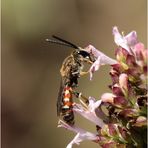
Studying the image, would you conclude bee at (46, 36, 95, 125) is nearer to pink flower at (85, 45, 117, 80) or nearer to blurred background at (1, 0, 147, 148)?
pink flower at (85, 45, 117, 80)

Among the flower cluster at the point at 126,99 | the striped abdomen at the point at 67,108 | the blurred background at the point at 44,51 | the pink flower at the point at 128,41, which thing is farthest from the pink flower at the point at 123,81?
the blurred background at the point at 44,51

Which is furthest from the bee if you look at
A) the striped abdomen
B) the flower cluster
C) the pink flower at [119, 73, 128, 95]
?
the pink flower at [119, 73, 128, 95]

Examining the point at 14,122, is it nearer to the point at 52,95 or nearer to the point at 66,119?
the point at 52,95

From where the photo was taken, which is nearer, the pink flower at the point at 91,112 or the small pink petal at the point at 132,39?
the small pink petal at the point at 132,39

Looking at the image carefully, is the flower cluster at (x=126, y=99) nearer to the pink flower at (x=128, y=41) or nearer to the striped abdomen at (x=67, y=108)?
the pink flower at (x=128, y=41)

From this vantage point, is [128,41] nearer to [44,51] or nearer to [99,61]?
[99,61]
